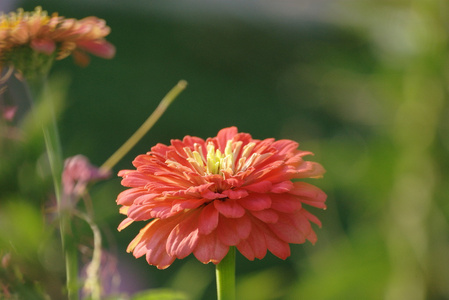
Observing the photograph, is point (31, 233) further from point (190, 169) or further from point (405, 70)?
point (405, 70)

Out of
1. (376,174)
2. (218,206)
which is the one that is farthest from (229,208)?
(376,174)

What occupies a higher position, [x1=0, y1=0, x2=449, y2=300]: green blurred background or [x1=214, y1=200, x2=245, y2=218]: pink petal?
[x1=214, y1=200, x2=245, y2=218]: pink petal

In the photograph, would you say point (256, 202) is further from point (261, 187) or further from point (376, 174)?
point (376, 174)

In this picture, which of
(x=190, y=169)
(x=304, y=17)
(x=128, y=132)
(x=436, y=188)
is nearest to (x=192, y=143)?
(x=190, y=169)

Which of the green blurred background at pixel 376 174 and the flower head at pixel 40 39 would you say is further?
the green blurred background at pixel 376 174

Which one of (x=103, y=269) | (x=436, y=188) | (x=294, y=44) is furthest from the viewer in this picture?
(x=294, y=44)
